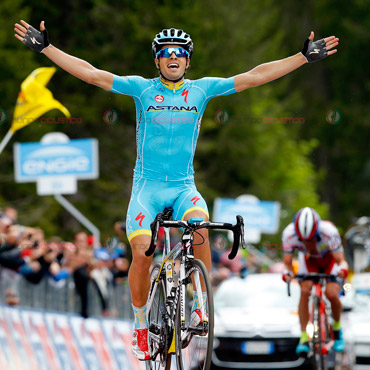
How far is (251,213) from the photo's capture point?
23828 mm

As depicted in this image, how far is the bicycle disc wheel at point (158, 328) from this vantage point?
24.2 feet

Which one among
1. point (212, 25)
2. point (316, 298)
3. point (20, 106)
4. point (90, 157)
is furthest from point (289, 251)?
point (212, 25)

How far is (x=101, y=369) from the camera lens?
12.6m

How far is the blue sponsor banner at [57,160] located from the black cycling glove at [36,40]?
8.49m

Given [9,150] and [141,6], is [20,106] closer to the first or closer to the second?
[9,150]

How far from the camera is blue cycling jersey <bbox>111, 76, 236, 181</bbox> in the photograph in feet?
25.4

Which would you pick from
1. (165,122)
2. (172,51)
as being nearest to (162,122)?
(165,122)

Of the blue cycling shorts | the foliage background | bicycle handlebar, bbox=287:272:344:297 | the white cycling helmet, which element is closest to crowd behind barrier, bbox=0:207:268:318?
bicycle handlebar, bbox=287:272:344:297

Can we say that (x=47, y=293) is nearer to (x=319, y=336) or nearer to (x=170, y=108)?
(x=319, y=336)

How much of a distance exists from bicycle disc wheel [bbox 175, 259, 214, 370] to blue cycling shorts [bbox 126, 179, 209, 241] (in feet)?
1.72

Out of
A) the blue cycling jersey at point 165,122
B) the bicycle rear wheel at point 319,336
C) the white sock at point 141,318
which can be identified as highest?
the blue cycling jersey at point 165,122

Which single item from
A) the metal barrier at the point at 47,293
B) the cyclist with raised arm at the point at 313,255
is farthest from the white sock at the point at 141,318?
the metal barrier at the point at 47,293

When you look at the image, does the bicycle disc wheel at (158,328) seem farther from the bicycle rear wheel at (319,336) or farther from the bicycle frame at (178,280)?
the bicycle rear wheel at (319,336)

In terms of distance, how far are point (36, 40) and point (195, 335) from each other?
2519mm
